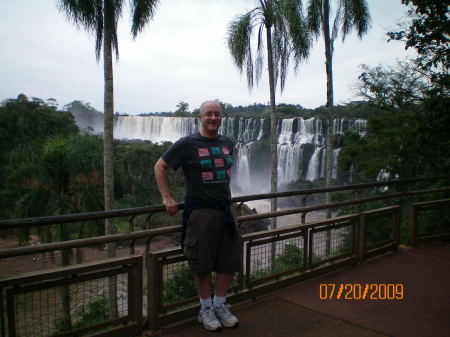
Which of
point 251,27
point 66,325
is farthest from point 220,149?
point 251,27

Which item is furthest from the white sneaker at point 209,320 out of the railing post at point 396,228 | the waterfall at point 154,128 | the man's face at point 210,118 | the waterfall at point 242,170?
the waterfall at point 154,128

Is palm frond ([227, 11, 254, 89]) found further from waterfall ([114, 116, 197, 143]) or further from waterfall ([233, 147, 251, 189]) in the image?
waterfall ([114, 116, 197, 143])

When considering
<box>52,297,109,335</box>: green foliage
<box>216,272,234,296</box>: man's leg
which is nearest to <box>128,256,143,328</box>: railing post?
<box>52,297,109,335</box>: green foliage

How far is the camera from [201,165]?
2539mm

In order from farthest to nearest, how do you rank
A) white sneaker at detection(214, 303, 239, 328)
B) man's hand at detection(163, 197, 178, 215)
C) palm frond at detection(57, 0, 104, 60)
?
palm frond at detection(57, 0, 104, 60), white sneaker at detection(214, 303, 239, 328), man's hand at detection(163, 197, 178, 215)

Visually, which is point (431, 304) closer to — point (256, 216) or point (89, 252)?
point (256, 216)

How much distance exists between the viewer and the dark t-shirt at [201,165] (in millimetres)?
2533

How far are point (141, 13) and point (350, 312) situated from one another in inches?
387

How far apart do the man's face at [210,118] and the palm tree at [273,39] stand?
1008cm

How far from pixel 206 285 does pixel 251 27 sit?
12.3 m

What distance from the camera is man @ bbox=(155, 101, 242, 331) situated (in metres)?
2.54

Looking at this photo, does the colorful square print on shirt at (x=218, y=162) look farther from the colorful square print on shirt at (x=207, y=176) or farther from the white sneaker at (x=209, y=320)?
the white sneaker at (x=209, y=320)

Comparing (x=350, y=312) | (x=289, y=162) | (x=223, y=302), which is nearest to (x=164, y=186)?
(x=223, y=302)

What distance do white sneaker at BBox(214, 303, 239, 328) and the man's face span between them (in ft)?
4.14
